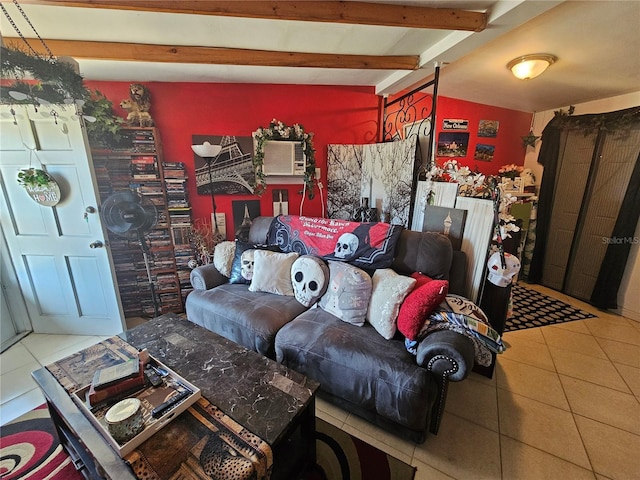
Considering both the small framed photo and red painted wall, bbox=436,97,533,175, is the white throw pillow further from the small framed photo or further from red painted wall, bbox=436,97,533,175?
the small framed photo

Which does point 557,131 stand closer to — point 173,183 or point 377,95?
point 377,95

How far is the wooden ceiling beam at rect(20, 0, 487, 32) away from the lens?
53.2 inches

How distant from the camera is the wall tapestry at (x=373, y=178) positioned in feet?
8.12

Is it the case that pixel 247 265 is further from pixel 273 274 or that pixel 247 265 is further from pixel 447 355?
pixel 447 355

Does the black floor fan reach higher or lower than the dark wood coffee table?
higher

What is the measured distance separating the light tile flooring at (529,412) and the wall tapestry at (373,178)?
60.9 inches

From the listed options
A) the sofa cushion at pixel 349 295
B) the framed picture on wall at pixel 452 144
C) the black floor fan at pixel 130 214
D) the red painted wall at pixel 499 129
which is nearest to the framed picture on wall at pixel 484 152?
the red painted wall at pixel 499 129

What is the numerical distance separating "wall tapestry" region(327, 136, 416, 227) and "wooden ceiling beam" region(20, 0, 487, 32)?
2.98 ft

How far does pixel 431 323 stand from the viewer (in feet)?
5.01

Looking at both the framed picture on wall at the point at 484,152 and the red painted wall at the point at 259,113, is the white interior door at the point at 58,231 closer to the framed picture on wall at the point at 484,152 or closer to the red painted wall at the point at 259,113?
the red painted wall at the point at 259,113

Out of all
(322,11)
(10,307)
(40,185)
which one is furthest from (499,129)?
(10,307)

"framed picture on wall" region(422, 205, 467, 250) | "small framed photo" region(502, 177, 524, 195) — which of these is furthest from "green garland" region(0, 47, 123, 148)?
"small framed photo" region(502, 177, 524, 195)

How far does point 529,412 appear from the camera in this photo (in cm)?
169

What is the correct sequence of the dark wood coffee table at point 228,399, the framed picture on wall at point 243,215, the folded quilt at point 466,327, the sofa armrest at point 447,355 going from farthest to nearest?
the framed picture on wall at point 243,215 < the folded quilt at point 466,327 < the sofa armrest at point 447,355 < the dark wood coffee table at point 228,399
